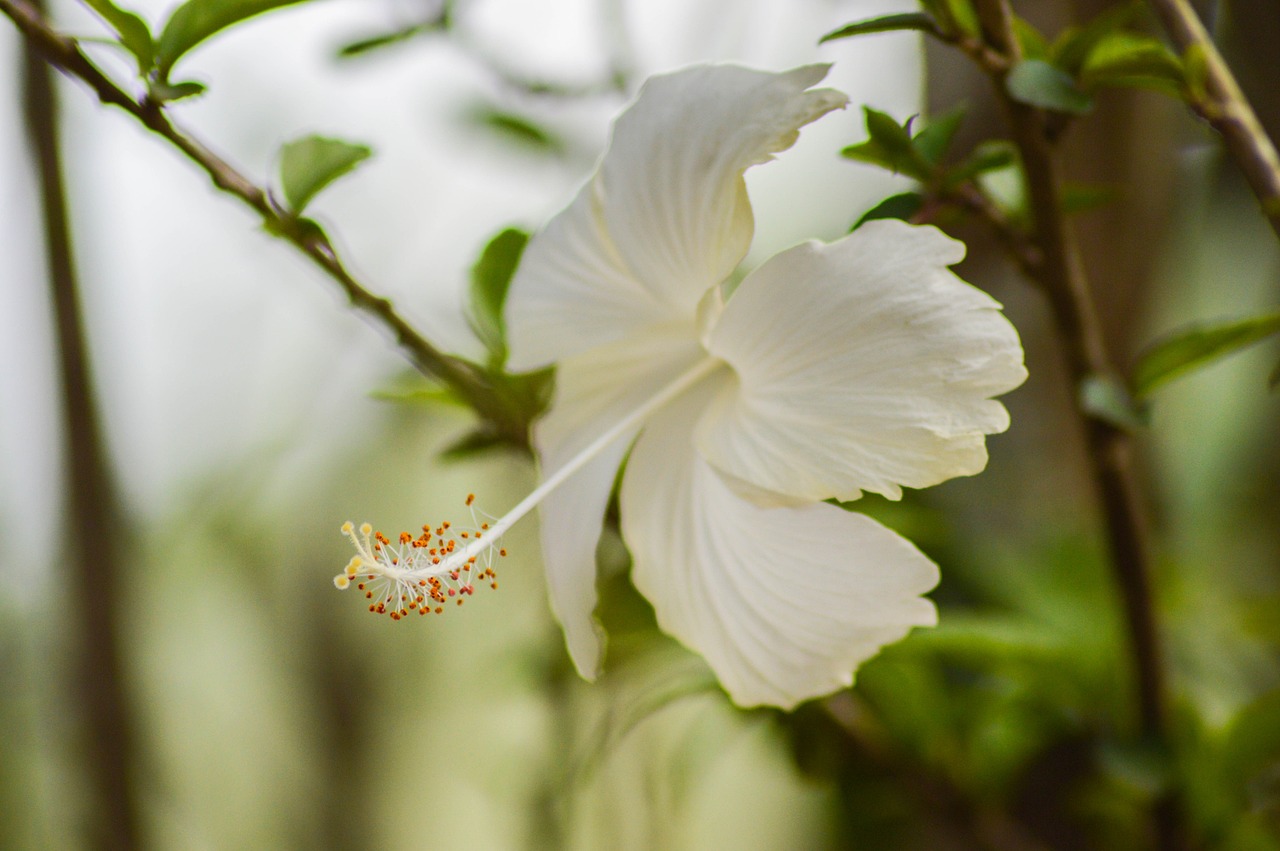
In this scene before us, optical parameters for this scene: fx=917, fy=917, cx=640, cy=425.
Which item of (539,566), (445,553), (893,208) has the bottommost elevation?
(539,566)

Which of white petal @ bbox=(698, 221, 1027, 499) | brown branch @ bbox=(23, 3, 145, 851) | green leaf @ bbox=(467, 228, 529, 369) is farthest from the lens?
brown branch @ bbox=(23, 3, 145, 851)

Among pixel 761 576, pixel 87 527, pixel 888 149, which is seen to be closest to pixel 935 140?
pixel 888 149

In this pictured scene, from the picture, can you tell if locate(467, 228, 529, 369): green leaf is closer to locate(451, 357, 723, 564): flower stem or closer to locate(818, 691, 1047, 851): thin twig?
locate(451, 357, 723, 564): flower stem

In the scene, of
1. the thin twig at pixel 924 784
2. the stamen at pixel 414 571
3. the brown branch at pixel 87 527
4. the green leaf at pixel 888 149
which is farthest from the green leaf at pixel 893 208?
the brown branch at pixel 87 527

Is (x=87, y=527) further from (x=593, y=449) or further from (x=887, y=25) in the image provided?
(x=887, y=25)

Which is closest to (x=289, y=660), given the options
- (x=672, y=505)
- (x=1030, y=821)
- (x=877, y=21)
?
(x=1030, y=821)

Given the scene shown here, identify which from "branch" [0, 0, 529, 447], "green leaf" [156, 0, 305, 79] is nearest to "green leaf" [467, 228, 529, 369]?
"branch" [0, 0, 529, 447]

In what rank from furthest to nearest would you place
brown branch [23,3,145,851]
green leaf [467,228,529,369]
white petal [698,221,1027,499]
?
brown branch [23,3,145,851]
green leaf [467,228,529,369]
white petal [698,221,1027,499]
